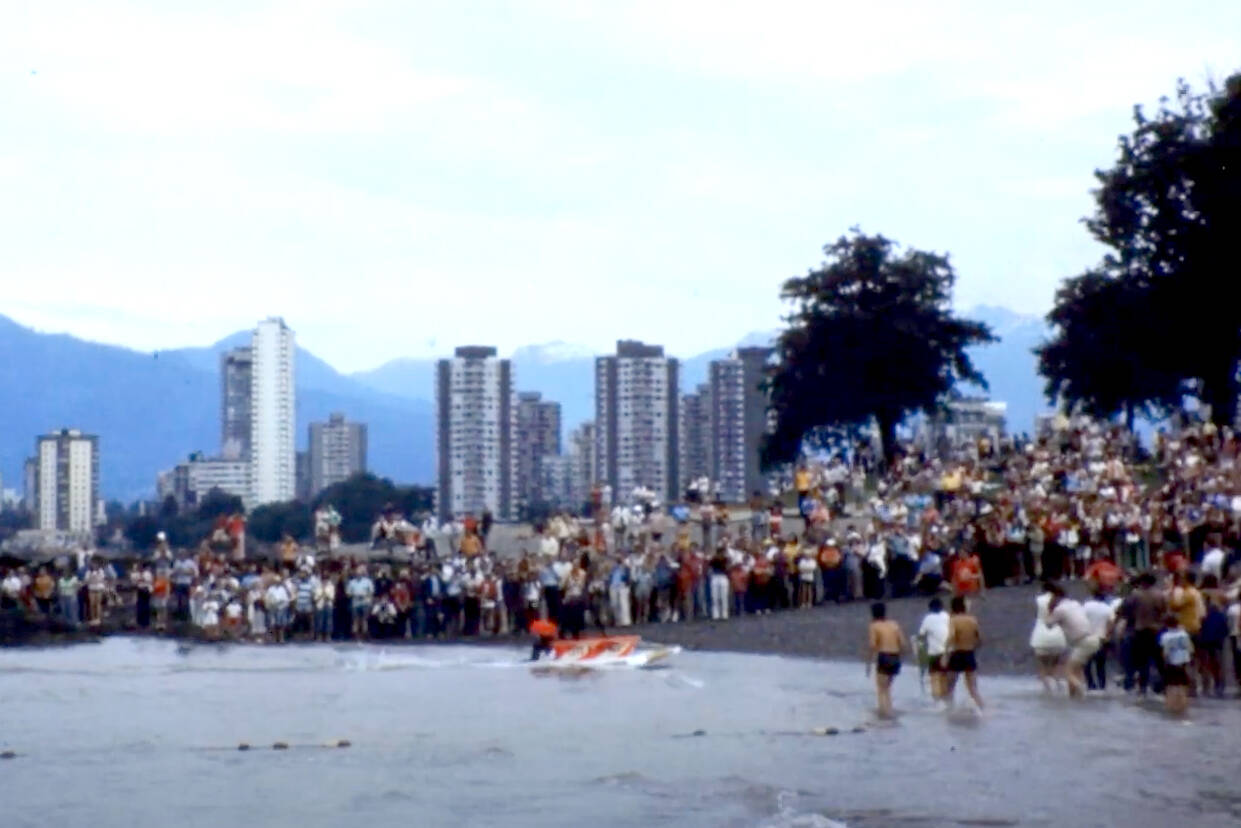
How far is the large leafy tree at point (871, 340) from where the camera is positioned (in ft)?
226

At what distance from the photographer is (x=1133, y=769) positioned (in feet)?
64.1

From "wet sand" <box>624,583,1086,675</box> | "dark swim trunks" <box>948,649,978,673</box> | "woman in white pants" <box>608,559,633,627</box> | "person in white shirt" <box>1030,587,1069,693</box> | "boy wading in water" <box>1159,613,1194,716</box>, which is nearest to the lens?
"boy wading in water" <box>1159,613,1194,716</box>

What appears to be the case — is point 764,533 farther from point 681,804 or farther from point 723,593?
point 681,804

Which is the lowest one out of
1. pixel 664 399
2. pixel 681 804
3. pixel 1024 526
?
pixel 681 804

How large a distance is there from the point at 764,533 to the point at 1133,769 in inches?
1032

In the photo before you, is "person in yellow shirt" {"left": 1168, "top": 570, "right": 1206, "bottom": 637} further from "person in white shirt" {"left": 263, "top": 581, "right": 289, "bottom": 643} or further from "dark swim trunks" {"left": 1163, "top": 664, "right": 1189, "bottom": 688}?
"person in white shirt" {"left": 263, "top": 581, "right": 289, "bottom": 643}

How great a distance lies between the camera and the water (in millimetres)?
17531

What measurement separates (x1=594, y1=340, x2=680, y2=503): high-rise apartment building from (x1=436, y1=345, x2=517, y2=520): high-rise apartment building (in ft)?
37.5

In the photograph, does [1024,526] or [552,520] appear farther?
[552,520]

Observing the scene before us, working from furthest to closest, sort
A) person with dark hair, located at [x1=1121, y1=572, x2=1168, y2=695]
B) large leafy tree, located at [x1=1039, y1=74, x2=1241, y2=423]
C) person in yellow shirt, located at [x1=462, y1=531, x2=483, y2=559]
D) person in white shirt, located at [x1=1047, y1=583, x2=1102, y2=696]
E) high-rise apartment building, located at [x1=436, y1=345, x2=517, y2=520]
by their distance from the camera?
high-rise apartment building, located at [x1=436, y1=345, x2=517, y2=520], large leafy tree, located at [x1=1039, y1=74, x2=1241, y2=423], person in yellow shirt, located at [x1=462, y1=531, x2=483, y2=559], person in white shirt, located at [x1=1047, y1=583, x2=1102, y2=696], person with dark hair, located at [x1=1121, y1=572, x2=1168, y2=695]

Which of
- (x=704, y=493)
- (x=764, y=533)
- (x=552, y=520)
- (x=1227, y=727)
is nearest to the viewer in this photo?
(x=1227, y=727)

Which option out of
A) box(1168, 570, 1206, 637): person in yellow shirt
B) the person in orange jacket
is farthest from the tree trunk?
box(1168, 570, 1206, 637): person in yellow shirt

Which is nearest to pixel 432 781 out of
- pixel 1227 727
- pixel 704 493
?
pixel 1227 727

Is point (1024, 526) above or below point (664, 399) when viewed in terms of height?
below
